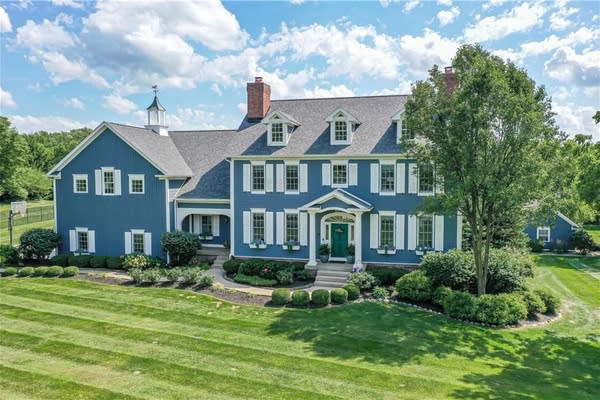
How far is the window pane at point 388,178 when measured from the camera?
23047 mm

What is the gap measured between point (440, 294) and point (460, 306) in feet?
4.03

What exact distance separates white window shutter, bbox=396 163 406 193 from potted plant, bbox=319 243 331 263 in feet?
16.3

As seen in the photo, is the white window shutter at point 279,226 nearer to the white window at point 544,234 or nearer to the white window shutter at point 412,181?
the white window shutter at point 412,181

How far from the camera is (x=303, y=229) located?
2422cm

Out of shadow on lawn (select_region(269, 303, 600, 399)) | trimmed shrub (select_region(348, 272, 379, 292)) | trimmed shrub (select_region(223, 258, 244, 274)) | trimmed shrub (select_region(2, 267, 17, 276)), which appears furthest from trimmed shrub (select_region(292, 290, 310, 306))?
trimmed shrub (select_region(2, 267, 17, 276))

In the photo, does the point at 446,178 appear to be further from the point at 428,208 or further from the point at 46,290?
the point at 46,290

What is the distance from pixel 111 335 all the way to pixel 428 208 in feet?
42.1

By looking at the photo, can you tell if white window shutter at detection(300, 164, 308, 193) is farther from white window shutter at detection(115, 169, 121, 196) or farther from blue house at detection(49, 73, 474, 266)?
white window shutter at detection(115, 169, 121, 196)

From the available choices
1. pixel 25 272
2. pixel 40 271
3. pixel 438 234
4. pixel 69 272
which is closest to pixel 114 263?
pixel 69 272

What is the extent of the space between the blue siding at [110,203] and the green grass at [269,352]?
719cm

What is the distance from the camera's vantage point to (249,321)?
16219 millimetres

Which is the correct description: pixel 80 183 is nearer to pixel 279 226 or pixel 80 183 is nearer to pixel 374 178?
pixel 279 226

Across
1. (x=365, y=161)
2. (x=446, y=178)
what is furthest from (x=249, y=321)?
(x=365, y=161)

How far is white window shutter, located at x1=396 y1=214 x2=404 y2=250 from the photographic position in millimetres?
22906
